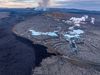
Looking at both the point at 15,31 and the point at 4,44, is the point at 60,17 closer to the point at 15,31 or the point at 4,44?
the point at 15,31

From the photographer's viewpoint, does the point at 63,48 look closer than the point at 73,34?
Yes

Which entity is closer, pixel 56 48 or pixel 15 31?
pixel 56 48

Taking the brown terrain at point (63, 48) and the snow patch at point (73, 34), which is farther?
the snow patch at point (73, 34)

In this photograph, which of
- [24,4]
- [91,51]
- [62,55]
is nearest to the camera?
[62,55]

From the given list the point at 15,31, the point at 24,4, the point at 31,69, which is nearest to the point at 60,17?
the point at 15,31

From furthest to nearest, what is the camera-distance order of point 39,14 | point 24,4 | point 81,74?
point 24,4
point 39,14
point 81,74

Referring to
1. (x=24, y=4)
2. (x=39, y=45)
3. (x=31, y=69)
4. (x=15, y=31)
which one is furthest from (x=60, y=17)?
(x=24, y=4)

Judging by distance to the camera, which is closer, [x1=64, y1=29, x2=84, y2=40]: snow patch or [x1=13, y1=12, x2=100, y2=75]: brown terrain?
[x1=13, y1=12, x2=100, y2=75]: brown terrain
